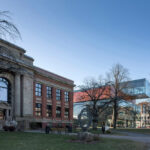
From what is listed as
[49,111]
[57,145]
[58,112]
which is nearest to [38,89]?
[49,111]

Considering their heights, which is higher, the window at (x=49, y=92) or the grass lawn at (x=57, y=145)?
the window at (x=49, y=92)

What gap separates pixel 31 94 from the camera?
3881 cm

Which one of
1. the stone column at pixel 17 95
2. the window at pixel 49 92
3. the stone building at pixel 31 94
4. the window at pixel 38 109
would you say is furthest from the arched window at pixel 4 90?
the window at pixel 49 92

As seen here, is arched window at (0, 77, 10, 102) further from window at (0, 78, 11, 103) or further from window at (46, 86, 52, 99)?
window at (46, 86, 52, 99)

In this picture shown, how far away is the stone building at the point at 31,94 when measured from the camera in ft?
112

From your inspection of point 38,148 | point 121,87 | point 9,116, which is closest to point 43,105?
point 9,116

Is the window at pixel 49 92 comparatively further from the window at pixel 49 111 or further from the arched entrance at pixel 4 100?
the arched entrance at pixel 4 100

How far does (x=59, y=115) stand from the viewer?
47.2m

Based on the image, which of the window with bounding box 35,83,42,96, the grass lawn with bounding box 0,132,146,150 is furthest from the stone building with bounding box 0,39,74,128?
the grass lawn with bounding box 0,132,146,150

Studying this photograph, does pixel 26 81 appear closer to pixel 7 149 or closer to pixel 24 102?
pixel 24 102

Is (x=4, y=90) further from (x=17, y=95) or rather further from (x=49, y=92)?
(x=49, y=92)

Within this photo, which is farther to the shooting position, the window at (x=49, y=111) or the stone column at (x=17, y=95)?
the window at (x=49, y=111)

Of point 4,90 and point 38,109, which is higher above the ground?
point 4,90

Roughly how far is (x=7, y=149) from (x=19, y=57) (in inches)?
1093
